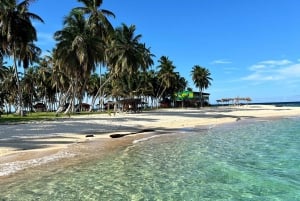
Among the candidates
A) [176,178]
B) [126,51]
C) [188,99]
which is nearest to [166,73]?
[188,99]

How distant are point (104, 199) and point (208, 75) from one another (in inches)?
3570

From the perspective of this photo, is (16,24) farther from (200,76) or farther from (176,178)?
(200,76)

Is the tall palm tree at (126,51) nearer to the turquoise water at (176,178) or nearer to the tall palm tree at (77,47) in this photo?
the tall palm tree at (77,47)

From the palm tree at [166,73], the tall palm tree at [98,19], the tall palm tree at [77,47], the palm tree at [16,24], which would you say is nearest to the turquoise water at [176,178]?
the palm tree at [16,24]

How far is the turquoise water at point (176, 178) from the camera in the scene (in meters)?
7.95

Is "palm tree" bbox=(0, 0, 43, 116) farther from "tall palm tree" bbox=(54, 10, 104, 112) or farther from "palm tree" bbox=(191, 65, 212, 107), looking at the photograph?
"palm tree" bbox=(191, 65, 212, 107)

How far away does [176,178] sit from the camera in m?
9.58

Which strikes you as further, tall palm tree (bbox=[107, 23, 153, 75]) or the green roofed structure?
the green roofed structure

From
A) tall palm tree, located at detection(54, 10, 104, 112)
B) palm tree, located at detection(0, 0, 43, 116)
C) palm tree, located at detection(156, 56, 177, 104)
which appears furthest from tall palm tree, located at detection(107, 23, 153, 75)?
palm tree, located at detection(156, 56, 177, 104)

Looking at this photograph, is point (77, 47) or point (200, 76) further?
point (200, 76)

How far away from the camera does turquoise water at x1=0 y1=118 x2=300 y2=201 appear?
795cm

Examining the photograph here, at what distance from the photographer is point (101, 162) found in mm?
12234

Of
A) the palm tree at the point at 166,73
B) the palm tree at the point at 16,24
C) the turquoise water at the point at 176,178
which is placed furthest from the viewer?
the palm tree at the point at 166,73

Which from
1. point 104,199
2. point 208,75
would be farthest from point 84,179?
point 208,75
